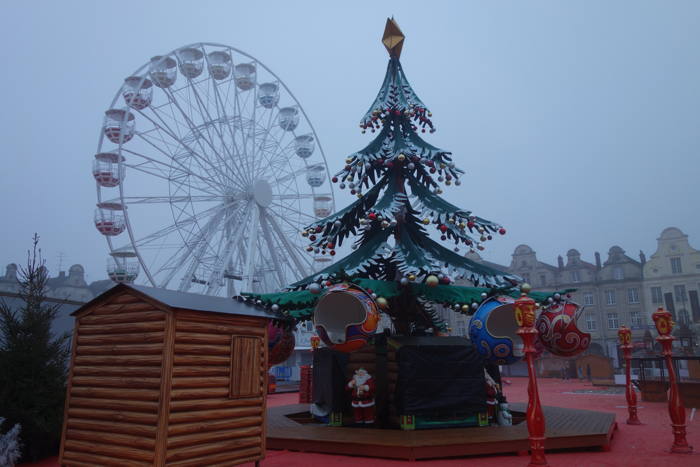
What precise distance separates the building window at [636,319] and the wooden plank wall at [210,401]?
145ft

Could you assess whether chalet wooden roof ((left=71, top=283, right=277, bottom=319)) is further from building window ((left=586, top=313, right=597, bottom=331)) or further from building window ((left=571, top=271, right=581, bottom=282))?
building window ((left=571, top=271, right=581, bottom=282))

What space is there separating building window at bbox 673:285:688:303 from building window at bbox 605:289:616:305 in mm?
4491

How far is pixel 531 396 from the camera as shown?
636cm

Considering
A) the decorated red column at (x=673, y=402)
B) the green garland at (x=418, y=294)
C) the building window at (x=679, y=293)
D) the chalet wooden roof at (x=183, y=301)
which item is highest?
the building window at (x=679, y=293)

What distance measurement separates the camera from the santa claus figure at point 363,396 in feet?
32.1

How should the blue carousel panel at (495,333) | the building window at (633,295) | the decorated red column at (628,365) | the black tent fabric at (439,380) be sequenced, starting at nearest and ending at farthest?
the blue carousel panel at (495,333)
the black tent fabric at (439,380)
the decorated red column at (628,365)
the building window at (633,295)

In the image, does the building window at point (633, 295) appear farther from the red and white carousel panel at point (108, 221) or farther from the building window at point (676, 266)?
the red and white carousel panel at point (108, 221)

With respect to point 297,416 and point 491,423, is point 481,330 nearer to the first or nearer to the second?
point 491,423

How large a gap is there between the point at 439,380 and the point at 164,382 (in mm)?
5012

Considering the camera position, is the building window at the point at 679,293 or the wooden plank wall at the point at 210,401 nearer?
the wooden plank wall at the point at 210,401

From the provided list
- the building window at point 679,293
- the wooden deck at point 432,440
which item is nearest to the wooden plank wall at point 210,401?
the wooden deck at point 432,440

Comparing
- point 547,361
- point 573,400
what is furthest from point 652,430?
point 547,361

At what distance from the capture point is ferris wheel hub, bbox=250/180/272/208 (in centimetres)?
2406

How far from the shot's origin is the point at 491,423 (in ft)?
32.6
